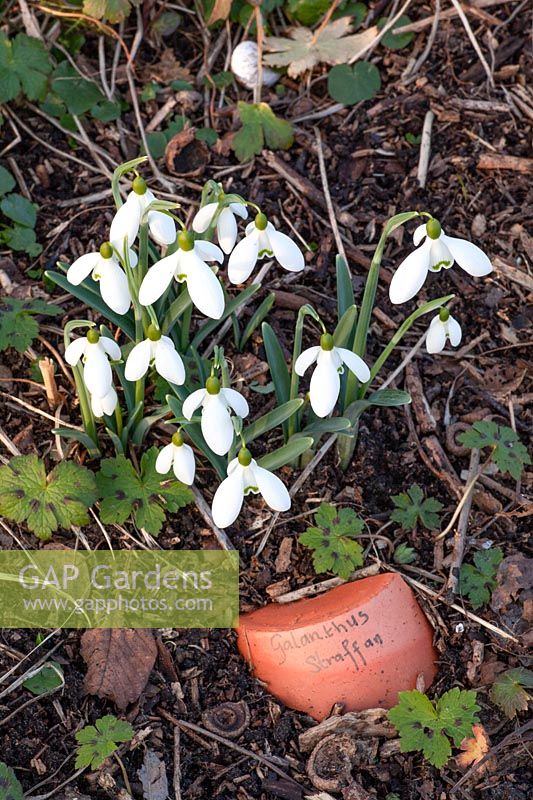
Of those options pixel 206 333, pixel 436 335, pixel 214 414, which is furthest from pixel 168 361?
pixel 436 335

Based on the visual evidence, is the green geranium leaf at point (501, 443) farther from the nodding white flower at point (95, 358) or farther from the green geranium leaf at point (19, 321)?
the green geranium leaf at point (19, 321)

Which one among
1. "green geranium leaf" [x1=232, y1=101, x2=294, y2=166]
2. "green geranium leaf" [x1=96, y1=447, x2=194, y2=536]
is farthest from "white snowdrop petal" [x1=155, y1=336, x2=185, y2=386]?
"green geranium leaf" [x1=232, y1=101, x2=294, y2=166]

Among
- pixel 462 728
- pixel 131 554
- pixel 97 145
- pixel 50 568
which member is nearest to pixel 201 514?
pixel 131 554

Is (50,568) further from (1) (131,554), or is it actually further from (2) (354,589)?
(2) (354,589)

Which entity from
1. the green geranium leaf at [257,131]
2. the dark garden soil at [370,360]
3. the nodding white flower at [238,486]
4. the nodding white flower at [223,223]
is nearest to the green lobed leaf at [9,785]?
the dark garden soil at [370,360]

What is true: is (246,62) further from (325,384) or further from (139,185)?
(325,384)

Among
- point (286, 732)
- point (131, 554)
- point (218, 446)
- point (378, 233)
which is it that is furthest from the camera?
point (378, 233)
